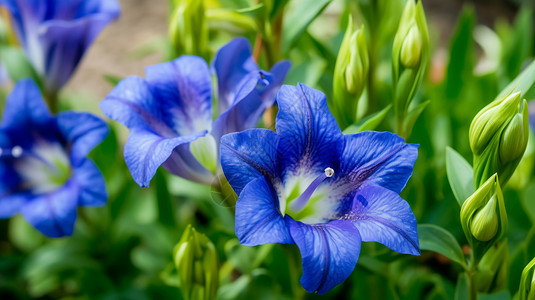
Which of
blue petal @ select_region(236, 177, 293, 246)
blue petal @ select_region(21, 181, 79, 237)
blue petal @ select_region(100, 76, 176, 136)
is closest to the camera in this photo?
blue petal @ select_region(236, 177, 293, 246)

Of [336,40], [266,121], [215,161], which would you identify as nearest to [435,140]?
[336,40]

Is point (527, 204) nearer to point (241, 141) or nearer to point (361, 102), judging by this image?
point (361, 102)

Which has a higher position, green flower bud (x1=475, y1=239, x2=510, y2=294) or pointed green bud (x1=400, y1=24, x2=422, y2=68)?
pointed green bud (x1=400, y1=24, x2=422, y2=68)

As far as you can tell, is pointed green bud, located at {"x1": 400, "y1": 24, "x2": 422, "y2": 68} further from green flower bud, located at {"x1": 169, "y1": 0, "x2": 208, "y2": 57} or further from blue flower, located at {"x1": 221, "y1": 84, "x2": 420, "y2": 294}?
green flower bud, located at {"x1": 169, "y1": 0, "x2": 208, "y2": 57}

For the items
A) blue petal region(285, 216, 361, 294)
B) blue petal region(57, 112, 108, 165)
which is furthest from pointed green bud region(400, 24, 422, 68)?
blue petal region(57, 112, 108, 165)

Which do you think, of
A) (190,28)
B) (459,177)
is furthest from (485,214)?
(190,28)

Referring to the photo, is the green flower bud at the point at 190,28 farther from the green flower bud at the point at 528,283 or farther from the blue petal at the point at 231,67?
the green flower bud at the point at 528,283
